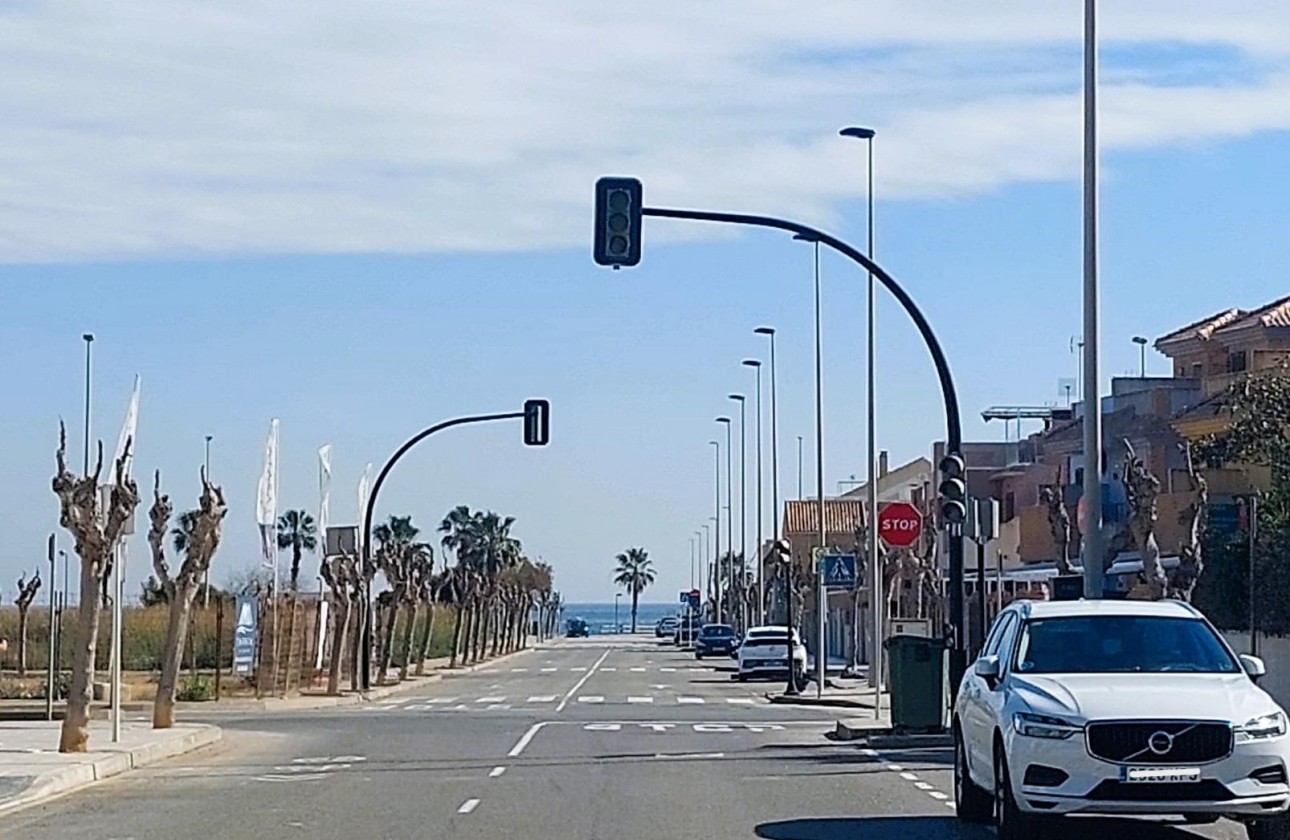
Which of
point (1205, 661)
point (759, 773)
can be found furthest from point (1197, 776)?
point (759, 773)

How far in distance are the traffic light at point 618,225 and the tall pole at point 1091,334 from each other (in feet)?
19.1

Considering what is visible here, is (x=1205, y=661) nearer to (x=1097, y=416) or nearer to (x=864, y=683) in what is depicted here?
(x=1097, y=416)

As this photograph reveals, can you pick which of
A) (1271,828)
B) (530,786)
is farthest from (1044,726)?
(530,786)

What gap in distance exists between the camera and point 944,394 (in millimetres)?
28062

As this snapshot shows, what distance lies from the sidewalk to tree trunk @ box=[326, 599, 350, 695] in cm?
1536

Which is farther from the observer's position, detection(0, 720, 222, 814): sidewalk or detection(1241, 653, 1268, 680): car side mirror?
detection(0, 720, 222, 814): sidewalk

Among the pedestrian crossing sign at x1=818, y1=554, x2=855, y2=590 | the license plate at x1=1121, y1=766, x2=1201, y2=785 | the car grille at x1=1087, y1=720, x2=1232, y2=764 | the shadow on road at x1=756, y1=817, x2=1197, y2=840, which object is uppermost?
the pedestrian crossing sign at x1=818, y1=554, x2=855, y2=590

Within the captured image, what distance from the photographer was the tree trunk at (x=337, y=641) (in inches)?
1980

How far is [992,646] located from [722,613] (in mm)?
126768

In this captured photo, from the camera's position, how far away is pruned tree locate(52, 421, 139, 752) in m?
25.6

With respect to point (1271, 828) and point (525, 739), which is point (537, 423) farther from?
point (1271, 828)

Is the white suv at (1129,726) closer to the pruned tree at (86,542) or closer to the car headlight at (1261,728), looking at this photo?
the car headlight at (1261,728)

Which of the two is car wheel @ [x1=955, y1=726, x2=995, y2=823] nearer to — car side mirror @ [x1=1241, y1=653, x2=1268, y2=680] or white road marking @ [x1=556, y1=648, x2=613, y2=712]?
car side mirror @ [x1=1241, y1=653, x2=1268, y2=680]

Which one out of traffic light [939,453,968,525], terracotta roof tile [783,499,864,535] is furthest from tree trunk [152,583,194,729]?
terracotta roof tile [783,499,864,535]
